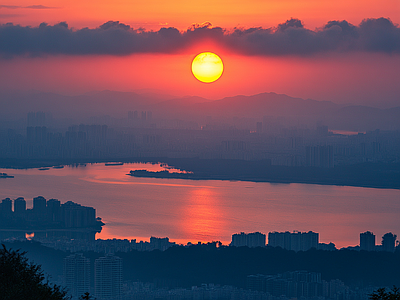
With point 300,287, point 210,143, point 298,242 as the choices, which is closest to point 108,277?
point 300,287

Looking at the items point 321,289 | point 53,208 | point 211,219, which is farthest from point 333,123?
point 321,289

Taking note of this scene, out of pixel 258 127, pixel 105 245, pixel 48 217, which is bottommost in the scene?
pixel 105 245

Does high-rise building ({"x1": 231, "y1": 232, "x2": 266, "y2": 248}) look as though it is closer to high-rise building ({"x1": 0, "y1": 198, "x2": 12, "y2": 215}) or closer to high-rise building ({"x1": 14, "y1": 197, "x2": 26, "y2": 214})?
high-rise building ({"x1": 14, "y1": 197, "x2": 26, "y2": 214})

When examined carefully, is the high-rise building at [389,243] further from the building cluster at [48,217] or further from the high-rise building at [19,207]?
the high-rise building at [19,207]

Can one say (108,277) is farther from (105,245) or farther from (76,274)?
(105,245)

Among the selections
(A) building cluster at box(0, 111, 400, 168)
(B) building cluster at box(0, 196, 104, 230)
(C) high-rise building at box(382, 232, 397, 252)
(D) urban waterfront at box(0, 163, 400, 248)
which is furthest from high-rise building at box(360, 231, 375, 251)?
(A) building cluster at box(0, 111, 400, 168)
